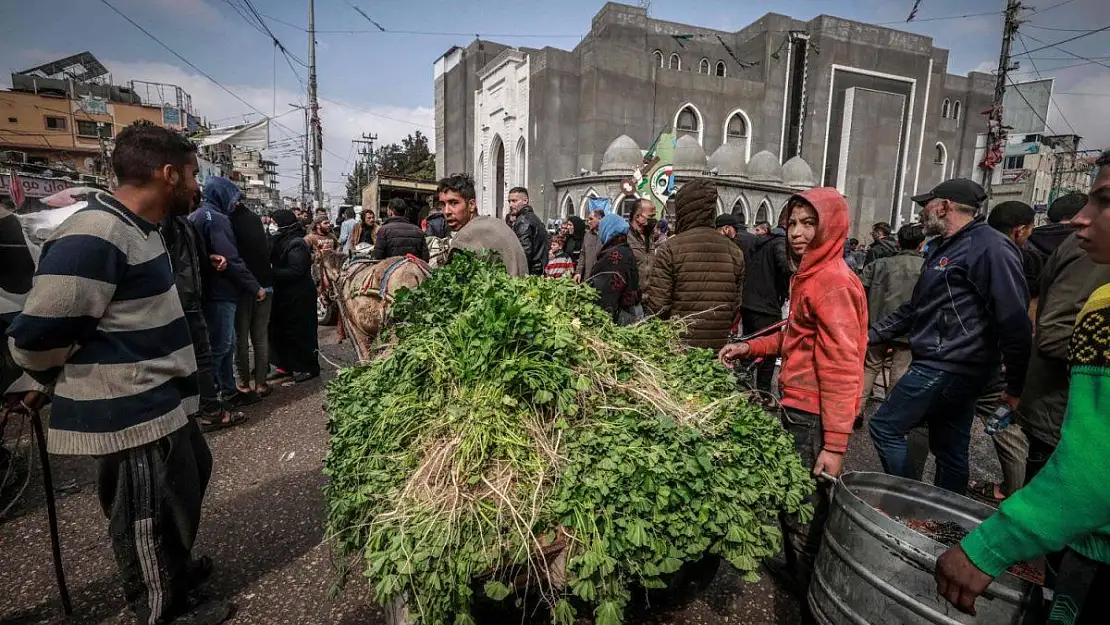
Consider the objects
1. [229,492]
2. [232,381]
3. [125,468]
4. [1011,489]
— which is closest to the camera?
[125,468]

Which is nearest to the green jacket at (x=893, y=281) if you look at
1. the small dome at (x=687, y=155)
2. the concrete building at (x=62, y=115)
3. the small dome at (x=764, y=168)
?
the small dome at (x=687, y=155)

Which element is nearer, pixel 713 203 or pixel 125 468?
pixel 125 468

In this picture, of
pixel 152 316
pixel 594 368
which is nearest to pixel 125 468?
pixel 152 316

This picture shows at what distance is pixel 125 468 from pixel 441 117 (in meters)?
40.3

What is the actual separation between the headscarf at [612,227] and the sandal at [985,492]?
12.0ft

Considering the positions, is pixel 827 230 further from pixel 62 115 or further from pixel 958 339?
pixel 62 115

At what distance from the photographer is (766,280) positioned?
5160mm

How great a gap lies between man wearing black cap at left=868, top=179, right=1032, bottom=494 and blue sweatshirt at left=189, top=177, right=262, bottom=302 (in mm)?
5421

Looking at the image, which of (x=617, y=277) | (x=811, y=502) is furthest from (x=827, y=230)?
(x=617, y=277)

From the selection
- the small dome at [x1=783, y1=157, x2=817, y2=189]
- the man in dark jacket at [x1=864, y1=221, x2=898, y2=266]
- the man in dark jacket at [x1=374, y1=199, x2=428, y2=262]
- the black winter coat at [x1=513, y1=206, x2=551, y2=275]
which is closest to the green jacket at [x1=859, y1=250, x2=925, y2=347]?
the man in dark jacket at [x1=864, y1=221, x2=898, y2=266]

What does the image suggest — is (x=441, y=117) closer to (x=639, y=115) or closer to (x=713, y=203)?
(x=639, y=115)

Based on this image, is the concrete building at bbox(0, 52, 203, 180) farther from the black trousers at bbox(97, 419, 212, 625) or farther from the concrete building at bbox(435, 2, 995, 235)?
the black trousers at bbox(97, 419, 212, 625)

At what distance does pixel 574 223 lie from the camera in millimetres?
9641

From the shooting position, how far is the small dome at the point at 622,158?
21.2 meters
